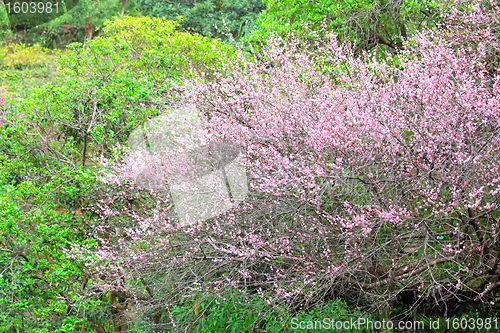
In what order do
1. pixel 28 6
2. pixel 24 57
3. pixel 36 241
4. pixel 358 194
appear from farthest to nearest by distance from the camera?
pixel 24 57
pixel 28 6
pixel 36 241
pixel 358 194

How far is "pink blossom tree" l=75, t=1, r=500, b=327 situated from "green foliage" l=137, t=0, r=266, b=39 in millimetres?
10781

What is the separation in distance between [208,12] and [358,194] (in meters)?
13.8

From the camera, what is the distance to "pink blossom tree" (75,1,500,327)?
405cm

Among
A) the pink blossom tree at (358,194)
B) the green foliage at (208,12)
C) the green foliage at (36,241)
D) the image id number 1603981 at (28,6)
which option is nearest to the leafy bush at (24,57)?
the image id number 1603981 at (28,6)

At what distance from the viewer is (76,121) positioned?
23.1ft

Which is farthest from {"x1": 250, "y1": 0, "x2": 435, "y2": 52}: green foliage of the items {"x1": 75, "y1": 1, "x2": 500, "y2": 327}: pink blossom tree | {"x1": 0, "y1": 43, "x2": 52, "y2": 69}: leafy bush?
{"x1": 0, "y1": 43, "x2": 52, "y2": 69}: leafy bush

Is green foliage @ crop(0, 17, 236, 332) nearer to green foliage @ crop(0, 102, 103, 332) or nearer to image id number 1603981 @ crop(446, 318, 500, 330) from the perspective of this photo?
green foliage @ crop(0, 102, 103, 332)

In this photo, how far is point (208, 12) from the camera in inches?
661

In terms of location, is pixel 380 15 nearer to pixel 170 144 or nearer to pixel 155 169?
pixel 170 144

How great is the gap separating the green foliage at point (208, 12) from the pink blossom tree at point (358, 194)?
35.4ft

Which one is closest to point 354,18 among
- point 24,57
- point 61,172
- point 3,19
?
point 61,172

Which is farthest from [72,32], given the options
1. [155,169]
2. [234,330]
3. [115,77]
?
[234,330]

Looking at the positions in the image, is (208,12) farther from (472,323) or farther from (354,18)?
(472,323)
